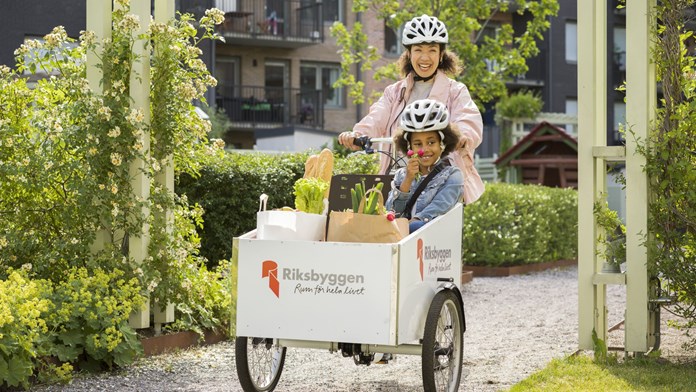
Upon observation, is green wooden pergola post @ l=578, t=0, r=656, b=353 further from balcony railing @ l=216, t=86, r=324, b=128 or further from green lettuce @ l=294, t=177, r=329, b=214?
balcony railing @ l=216, t=86, r=324, b=128

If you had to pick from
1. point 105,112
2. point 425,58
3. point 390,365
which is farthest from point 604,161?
point 105,112

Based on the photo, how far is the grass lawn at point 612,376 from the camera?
6812mm

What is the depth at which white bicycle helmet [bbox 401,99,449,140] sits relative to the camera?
7.02m

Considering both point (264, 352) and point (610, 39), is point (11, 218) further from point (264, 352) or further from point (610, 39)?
point (610, 39)

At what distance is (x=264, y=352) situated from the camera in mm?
6902

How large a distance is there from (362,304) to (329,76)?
3600cm

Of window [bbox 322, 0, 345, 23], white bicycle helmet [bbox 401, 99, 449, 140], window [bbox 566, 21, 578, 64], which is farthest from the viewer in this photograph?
window [bbox 566, 21, 578, 64]

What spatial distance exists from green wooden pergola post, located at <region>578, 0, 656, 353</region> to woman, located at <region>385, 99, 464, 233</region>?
1.24 metres

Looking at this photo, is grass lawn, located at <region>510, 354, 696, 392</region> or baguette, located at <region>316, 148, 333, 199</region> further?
baguette, located at <region>316, 148, 333, 199</region>

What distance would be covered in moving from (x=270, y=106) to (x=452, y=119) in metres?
31.1

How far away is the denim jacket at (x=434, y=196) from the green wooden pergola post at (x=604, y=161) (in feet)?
4.16

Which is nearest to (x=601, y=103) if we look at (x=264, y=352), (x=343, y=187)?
(x=343, y=187)

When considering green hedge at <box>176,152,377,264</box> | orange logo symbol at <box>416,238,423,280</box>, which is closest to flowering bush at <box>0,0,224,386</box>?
orange logo symbol at <box>416,238,423,280</box>

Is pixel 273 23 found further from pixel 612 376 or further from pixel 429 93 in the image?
pixel 612 376
